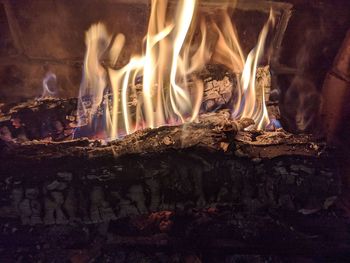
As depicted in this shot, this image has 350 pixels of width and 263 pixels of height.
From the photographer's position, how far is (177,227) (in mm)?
1679

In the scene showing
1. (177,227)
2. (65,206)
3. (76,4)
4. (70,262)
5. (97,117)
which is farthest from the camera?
(76,4)

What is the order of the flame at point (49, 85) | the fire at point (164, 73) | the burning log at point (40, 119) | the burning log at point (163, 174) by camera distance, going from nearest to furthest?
1. the burning log at point (163, 174)
2. the burning log at point (40, 119)
3. the fire at point (164, 73)
4. the flame at point (49, 85)

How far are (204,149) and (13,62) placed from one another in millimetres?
1538

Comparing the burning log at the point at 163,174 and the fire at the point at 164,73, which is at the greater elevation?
the fire at the point at 164,73

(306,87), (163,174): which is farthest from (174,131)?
(306,87)

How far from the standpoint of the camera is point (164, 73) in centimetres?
215

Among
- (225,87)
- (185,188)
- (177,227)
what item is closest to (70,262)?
(177,227)

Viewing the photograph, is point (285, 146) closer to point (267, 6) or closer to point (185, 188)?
point (185, 188)

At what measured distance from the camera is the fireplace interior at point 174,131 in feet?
4.62

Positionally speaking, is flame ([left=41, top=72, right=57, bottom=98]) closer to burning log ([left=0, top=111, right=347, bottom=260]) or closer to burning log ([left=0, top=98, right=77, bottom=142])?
burning log ([left=0, top=98, right=77, bottom=142])

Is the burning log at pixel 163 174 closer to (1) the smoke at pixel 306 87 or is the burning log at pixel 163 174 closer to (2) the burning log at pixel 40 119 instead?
(2) the burning log at pixel 40 119

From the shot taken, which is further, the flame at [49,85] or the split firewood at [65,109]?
the flame at [49,85]

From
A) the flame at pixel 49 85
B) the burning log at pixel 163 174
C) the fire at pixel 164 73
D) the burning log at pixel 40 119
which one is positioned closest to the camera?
the burning log at pixel 163 174

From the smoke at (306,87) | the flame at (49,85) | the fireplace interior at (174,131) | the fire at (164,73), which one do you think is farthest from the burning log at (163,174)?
the smoke at (306,87)
